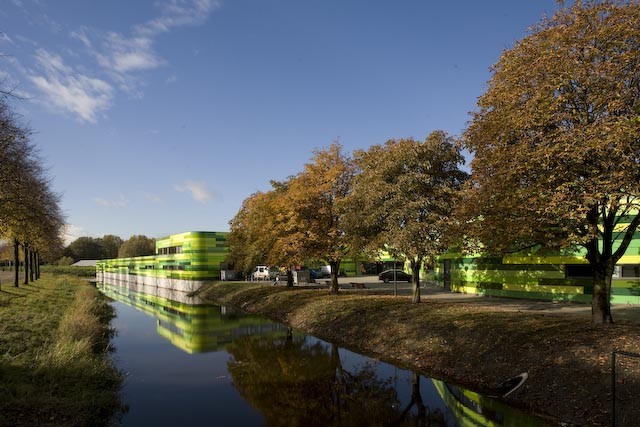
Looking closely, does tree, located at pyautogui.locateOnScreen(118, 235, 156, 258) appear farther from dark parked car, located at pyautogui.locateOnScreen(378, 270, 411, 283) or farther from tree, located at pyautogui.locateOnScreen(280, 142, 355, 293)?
tree, located at pyautogui.locateOnScreen(280, 142, 355, 293)

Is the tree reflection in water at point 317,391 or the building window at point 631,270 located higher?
the building window at point 631,270

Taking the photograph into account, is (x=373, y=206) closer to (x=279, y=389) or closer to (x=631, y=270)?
(x=279, y=389)

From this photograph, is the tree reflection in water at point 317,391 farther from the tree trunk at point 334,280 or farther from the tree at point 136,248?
the tree at point 136,248

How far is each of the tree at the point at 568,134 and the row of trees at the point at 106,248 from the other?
143284 millimetres

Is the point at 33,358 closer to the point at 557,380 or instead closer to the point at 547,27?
the point at 557,380

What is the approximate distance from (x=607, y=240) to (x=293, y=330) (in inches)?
632

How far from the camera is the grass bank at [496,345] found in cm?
1080

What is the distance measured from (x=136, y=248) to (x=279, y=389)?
144681mm

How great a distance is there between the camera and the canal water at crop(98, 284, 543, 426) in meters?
10.9

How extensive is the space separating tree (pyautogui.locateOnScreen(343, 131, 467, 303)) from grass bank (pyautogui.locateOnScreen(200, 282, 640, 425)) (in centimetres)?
326

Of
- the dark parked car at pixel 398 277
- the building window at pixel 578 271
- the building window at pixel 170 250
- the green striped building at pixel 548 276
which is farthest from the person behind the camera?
the building window at pixel 170 250

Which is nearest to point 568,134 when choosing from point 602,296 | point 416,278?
point 602,296

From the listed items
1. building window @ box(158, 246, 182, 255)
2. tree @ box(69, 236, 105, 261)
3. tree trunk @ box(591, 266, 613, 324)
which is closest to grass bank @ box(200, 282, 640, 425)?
tree trunk @ box(591, 266, 613, 324)

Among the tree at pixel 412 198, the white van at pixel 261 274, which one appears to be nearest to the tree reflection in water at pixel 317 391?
the tree at pixel 412 198
